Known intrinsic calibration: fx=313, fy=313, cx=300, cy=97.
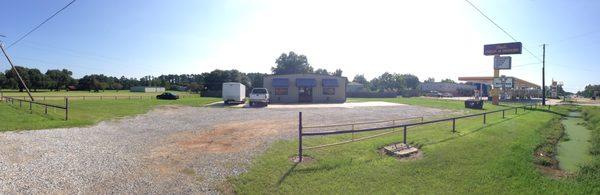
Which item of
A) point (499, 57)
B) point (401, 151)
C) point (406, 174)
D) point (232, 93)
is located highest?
point (499, 57)

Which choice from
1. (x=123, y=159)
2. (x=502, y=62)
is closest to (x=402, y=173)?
(x=123, y=159)

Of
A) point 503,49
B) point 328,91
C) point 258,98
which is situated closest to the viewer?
point 258,98

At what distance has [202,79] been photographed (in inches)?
4464

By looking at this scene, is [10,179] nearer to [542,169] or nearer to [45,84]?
[542,169]

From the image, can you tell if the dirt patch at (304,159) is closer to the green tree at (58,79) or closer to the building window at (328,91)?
the building window at (328,91)

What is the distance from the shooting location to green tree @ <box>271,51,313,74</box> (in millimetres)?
90125

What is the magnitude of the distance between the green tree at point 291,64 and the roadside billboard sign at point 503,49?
5199 cm

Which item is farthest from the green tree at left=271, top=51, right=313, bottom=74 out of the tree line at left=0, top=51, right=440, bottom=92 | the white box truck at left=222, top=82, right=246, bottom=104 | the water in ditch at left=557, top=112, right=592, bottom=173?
the water in ditch at left=557, top=112, right=592, bottom=173

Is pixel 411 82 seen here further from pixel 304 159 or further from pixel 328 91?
pixel 304 159

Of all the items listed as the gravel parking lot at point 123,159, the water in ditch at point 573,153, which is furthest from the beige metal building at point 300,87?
the gravel parking lot at point 123,159

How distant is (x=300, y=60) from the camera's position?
9150 cm

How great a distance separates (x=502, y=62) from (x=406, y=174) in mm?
43777

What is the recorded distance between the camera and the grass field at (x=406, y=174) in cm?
605

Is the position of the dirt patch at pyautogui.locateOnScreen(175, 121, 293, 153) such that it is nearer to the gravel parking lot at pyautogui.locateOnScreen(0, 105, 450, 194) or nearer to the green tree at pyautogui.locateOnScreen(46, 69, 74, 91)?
the gravel parking lot at pyautogui.locateOnScreen(0, 105, 450, 194)
